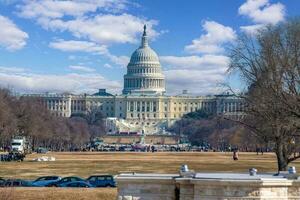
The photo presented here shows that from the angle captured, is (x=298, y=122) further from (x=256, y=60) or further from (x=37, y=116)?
(x=37, y=116)

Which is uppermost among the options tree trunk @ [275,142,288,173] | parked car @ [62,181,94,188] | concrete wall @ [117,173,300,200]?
tree trunk @ [275,142,288,173]

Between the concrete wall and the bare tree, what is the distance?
18.7m

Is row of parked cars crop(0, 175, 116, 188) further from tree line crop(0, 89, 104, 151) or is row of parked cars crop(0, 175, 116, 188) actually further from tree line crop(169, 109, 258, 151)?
tree line crop(169, 109, 258, 151)

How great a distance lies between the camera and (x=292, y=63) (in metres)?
39.9

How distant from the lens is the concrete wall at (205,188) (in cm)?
2039

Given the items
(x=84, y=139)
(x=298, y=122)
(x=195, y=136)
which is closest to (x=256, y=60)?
(x=298, y=122)

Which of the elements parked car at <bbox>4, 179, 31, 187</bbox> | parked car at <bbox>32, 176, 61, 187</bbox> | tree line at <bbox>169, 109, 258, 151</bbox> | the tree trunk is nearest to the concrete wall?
parked car at <bbox>4, 179, 31, 187</bbox>

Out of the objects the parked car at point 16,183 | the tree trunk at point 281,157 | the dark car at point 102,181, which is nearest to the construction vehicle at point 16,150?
the dark car at point 102,181

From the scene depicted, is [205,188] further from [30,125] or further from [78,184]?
[30,125]

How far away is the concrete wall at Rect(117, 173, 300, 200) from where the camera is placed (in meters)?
20.4

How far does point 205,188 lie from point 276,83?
2043 cm

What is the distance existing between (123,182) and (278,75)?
20.3 metres

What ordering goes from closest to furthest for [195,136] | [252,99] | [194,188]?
[194,188] → [252,99] → [195,136]

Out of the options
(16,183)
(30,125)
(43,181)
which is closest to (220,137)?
(30,125)
